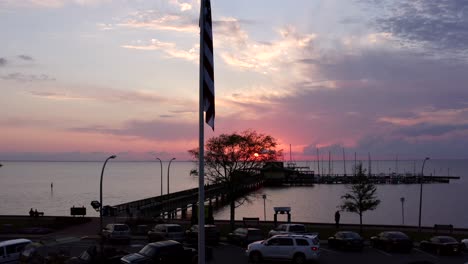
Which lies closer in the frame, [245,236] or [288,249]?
[288,249]

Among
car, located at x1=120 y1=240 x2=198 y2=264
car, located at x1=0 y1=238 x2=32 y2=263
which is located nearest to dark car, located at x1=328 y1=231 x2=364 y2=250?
car, located at x1=120 y1=240 x2=198 y2=264

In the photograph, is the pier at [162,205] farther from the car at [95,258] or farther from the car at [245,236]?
the car at [95,258]

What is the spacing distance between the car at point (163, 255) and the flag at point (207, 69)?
13035mm

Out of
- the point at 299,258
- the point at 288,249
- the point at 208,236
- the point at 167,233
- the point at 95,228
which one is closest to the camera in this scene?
the point at 299,258

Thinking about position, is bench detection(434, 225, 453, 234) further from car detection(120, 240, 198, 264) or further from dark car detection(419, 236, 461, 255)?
car detection(120, 240, 198, 264)

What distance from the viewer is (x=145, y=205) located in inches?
2963

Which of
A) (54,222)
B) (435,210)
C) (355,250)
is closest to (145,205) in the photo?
(54,222)

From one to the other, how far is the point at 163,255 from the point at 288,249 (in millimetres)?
7486

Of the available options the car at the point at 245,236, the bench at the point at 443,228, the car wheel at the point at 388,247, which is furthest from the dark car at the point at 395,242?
the bench at the point at 443,228

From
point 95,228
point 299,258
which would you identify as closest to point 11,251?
point 299,258

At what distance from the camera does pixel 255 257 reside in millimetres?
29703

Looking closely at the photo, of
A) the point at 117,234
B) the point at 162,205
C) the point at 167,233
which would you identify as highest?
the point at 167,233

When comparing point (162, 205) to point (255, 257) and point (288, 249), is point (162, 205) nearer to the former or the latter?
point (255, 257)

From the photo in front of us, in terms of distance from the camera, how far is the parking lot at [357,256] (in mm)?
30453
